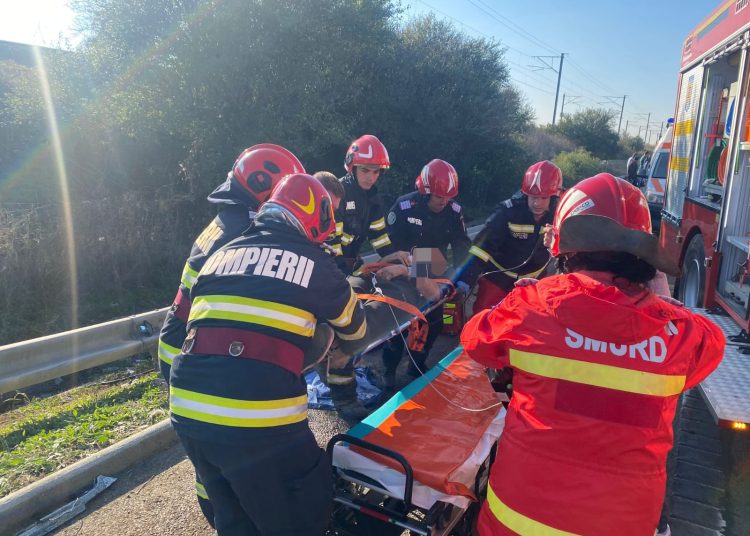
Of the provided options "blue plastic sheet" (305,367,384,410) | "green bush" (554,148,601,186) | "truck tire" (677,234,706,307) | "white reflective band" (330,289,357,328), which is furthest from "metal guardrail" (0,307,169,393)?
"green bush" (554,148,601,186)

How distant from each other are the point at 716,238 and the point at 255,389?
188 inches

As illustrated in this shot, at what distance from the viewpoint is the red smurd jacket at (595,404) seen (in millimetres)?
1555

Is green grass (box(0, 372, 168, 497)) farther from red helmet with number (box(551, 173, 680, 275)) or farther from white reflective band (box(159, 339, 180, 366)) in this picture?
red helmet with number (box(551, 173, 680, 275))

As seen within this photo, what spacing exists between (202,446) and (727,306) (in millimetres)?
4666

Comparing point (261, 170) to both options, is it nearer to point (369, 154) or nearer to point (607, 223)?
point (369, 154)

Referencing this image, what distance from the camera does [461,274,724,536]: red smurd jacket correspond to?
1.55 meters

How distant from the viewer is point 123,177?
8914 millimetres

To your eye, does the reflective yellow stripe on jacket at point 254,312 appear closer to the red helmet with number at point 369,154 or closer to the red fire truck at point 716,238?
the red fire truck at point 716,238

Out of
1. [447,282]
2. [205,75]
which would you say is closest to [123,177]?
[205,75]

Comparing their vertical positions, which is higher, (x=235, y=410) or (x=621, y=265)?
(x=621, y=265)

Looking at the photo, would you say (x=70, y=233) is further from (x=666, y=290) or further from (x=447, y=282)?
(x=666, y=290)

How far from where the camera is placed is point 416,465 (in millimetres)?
2277

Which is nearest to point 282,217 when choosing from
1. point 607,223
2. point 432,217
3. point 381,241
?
point 607,223

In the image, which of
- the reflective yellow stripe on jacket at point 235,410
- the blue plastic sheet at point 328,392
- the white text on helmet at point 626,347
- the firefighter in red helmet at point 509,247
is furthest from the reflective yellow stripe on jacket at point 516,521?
the firefighter in red helmet at point 509,247
